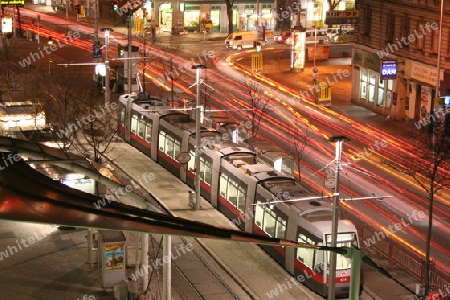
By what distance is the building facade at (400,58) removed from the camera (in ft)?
190

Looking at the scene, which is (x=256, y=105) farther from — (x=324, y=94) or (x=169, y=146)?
(x=169, y=146)

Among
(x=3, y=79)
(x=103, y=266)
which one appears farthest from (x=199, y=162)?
(x=3, y=79)

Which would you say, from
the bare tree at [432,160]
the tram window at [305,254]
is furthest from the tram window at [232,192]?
the bare tree at [432,160]

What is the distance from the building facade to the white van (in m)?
26.5

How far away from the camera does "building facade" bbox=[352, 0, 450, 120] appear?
57906 mm

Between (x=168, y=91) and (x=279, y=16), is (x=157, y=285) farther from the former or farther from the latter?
(x=279, y=16)

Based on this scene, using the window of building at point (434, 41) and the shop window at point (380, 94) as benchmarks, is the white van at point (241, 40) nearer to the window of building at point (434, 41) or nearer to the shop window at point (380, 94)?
the shop window at point (380, 94)

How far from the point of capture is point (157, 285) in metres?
31.0

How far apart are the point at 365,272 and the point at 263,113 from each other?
94.3ft

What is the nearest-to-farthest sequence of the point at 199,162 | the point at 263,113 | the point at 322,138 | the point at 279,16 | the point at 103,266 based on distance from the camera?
1. the point at 103,266
2. the point at 199,162
3. the point at 322,138
4. the point at 263,113
5. the point at 279,16

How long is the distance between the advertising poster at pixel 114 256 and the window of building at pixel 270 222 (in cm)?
670

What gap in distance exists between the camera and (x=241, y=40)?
306ft

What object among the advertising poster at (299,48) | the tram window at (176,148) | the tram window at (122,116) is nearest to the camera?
the tram window at (176,148)

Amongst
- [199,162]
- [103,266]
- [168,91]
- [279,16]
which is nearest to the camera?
[103,266]
